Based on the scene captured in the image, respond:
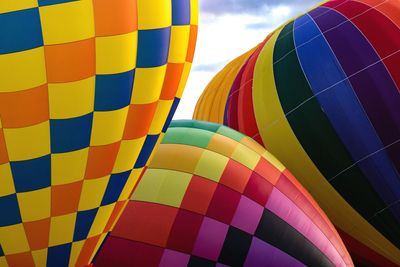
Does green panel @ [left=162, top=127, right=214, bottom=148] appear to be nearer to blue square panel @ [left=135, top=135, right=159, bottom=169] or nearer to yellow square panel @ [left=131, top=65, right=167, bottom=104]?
blue square panel @ [left=135, top=135, right=159, bottom=169]

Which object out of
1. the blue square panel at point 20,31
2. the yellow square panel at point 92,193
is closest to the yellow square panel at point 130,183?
the yellow square panel at point 92,193

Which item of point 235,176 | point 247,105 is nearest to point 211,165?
point 235,176

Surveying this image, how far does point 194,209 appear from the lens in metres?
6.57

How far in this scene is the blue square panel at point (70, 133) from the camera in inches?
204

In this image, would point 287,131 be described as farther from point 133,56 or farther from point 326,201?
point 133,56

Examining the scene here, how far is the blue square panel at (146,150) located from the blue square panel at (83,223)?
0.56 meters

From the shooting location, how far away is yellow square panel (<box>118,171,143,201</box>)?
593 cm

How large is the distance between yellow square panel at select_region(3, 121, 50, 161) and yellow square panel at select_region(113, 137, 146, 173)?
2.12ft

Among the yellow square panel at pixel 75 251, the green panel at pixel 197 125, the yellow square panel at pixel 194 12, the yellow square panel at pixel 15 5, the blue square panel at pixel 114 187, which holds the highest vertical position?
the yellow square panel at pixel 194 12

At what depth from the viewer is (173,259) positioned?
6387mm

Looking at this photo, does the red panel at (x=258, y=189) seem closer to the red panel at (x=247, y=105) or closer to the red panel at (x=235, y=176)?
the red panel at (x=235, y=176)

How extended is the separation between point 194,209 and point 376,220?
253 centimetres

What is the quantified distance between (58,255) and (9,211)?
607 mm

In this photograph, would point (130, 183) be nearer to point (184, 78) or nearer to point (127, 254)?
point (127, 254)
